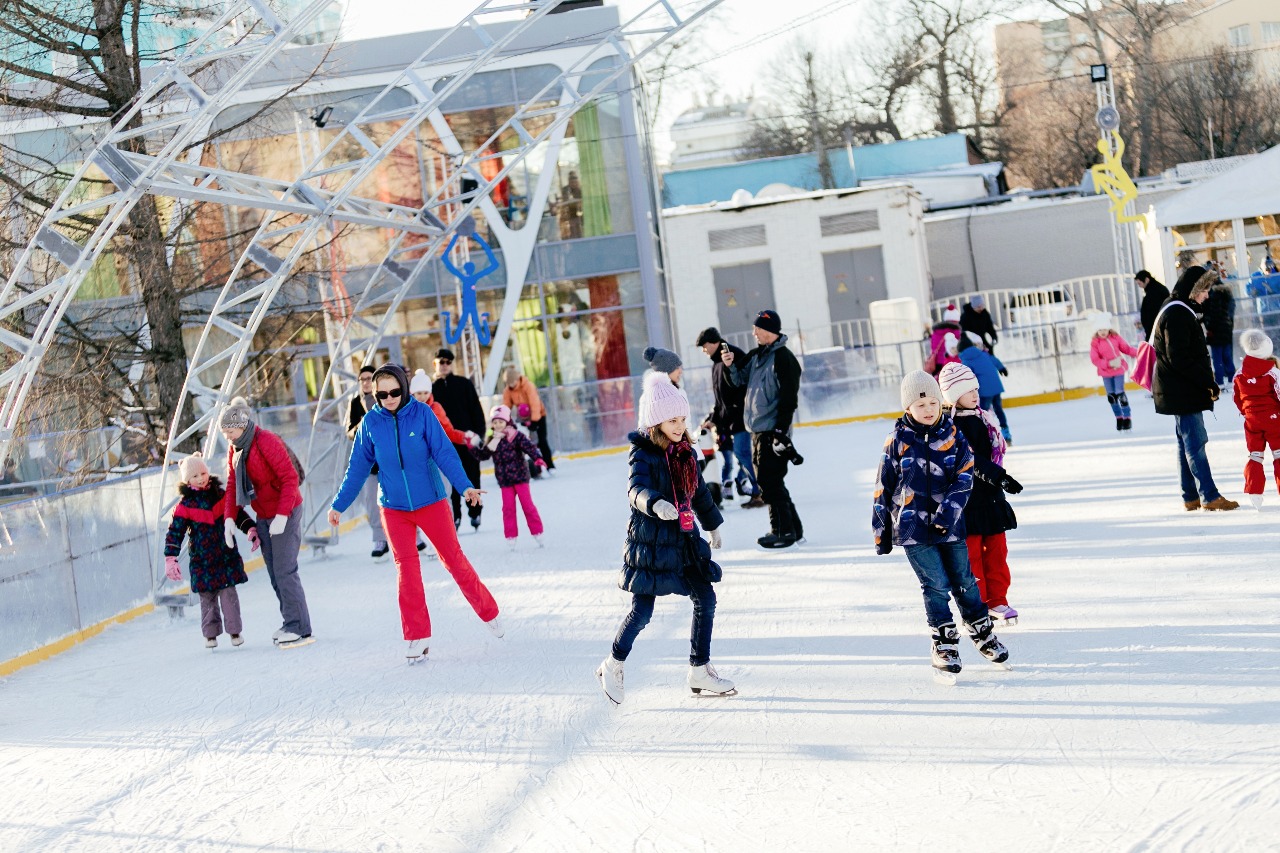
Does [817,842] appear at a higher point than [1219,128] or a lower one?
lower

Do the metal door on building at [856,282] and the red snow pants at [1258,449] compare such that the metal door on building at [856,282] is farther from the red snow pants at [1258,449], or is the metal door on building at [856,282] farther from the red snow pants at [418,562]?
the red snow pants at [418,562]

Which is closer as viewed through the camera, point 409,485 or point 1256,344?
point 409,485

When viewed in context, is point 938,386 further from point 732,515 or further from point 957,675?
point 732,515

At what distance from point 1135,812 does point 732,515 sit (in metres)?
8.22

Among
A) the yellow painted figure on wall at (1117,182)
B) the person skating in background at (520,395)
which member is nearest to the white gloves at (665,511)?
the person skating in background at (520,395)

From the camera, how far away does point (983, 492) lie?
6516 millimetres

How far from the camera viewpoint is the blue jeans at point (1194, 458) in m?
9.23

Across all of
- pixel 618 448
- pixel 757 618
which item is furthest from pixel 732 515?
pixel 618 448

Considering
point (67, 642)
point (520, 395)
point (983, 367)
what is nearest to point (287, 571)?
point (67, 642)

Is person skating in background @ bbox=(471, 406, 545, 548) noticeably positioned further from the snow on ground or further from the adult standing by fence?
the adult standing by fence

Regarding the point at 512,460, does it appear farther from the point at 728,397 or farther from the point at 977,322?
the point at 977,322

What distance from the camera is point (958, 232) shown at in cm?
3762

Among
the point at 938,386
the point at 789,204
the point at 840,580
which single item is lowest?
the point at 840,580

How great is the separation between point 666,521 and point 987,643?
1.39 metres
